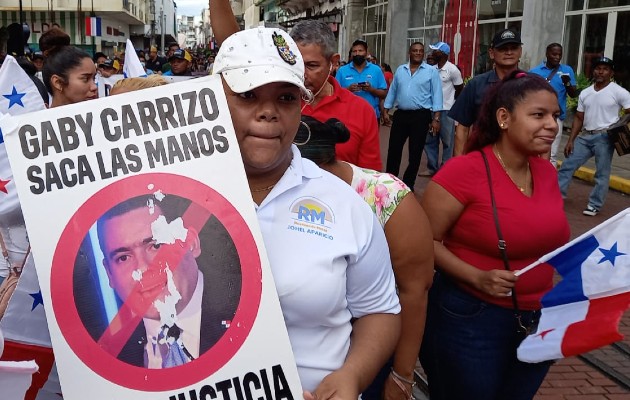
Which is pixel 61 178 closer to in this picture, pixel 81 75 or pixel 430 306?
pixel 430 306

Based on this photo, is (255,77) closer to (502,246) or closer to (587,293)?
(502,246)

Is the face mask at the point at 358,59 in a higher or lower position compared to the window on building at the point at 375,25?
lower

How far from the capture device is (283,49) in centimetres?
159

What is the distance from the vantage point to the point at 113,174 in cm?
148

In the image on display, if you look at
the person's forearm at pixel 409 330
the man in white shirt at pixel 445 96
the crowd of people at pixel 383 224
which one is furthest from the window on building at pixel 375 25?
the person's forearm at pixel 409 330

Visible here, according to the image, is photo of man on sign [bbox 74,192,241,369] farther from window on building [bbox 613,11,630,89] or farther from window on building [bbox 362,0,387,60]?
window on building [bbox 362,0,387,60]

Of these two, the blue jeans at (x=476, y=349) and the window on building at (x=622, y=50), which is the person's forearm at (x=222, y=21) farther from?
the window on building at (x=622, y=50)

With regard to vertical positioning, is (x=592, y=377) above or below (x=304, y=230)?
below

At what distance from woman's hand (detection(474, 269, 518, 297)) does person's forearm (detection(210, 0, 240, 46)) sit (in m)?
1.25

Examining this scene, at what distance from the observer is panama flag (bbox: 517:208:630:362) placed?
234cm

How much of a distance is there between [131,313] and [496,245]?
4.78 feet

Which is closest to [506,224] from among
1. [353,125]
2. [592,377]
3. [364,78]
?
[353,125]

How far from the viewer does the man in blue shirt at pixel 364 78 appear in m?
8.89

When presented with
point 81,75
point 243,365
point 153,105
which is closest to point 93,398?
point 243,365
